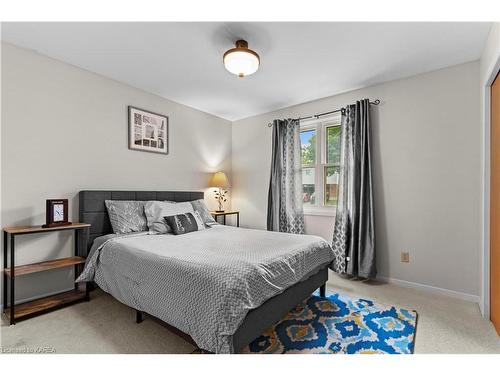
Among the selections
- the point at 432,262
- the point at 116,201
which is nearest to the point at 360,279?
the point at 432,262

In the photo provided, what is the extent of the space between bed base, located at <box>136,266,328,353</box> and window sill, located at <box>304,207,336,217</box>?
55.9 inches

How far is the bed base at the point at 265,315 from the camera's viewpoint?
1.47 m

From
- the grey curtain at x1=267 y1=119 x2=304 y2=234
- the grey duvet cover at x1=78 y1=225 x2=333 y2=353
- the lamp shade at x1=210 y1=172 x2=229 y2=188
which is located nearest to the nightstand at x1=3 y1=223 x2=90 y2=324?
the grey duvet cover at x1=78 y1=225 x2=333 y2=353

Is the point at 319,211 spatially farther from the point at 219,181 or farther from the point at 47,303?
the point at 47,303

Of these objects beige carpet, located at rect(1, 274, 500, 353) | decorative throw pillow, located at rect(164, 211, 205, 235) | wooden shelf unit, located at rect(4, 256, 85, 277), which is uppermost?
decorative throw pillow, located at rect(164, 211, 205, 235)

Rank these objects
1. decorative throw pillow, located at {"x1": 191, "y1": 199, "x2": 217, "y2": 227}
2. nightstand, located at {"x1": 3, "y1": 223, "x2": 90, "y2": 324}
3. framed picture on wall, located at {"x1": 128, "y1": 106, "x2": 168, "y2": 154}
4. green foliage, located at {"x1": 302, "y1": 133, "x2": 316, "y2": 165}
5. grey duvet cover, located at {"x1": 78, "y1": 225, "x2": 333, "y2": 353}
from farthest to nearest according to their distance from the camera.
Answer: green foliage, located at {"x1": 302, "y1": 133, "x2": 316, "y2": 165}, decorative throw pillow, located at {"x1": 191, "y1": 199, "x2": 217, "y2": 227}, framed picture on wall, located at {"x1": 128, "y1": 106, "x2": 168, "y2": 154}, nightstand, located at {"x1": 3, "y1": 223, "x2": 90, "y2": 324}, grey duvet cover, located at {"x1": 78, "y1": 225, "x2": 333, "y2": 353}

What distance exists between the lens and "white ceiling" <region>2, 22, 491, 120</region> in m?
2.04

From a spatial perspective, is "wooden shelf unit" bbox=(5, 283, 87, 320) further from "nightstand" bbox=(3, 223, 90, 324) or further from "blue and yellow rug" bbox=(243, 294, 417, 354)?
"blue and yellow rug" bbox=(243, 294, 417, 354)

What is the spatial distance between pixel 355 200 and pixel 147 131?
113 inches

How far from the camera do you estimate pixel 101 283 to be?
225 cm

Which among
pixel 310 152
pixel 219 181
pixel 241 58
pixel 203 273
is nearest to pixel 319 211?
pixel 310 152

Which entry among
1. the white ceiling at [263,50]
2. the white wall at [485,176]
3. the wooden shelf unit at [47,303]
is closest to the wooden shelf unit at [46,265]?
the wooden shelf unit at [47,303]

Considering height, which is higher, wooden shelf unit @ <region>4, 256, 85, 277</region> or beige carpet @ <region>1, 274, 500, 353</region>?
wooden shelf unit @ <region>4, 256, 85, 277</region>
